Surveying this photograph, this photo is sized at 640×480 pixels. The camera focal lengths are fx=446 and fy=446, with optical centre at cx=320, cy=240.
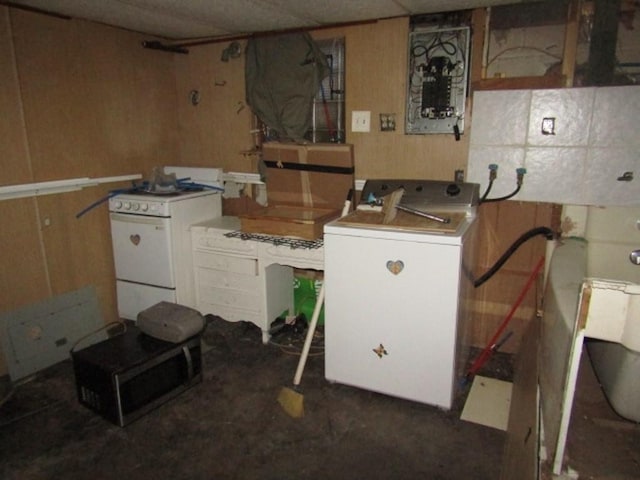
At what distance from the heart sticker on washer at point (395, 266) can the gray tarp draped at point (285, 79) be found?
4.22 feet

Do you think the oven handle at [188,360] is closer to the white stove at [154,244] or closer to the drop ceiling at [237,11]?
the white stove at [154,244]

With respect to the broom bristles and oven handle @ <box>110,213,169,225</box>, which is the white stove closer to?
oven handle @ <box>110,213,169,225</box>

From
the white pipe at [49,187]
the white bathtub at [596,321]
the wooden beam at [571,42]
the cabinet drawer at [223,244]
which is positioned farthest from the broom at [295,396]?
the white pipe at [49,187]

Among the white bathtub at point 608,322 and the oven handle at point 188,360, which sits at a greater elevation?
the white bathtub at point 608,322

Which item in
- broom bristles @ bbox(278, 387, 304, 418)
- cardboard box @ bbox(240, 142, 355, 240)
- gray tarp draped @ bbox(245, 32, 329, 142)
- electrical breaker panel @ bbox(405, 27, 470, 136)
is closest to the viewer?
broom bristles @ bbox(278, 387, 304, 418)

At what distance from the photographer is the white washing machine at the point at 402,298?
2.02 meters

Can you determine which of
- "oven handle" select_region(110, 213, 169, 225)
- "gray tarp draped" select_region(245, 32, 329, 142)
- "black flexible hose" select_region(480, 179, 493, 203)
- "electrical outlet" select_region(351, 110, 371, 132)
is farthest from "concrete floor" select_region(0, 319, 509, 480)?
"gray tarp draped" select_region(245, 32, 329, 142)

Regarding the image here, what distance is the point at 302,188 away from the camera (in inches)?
116

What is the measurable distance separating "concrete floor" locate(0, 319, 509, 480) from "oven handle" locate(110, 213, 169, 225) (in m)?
0.99

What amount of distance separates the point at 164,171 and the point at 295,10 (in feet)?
4.98

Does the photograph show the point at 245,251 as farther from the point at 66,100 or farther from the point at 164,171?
the point at 66,100

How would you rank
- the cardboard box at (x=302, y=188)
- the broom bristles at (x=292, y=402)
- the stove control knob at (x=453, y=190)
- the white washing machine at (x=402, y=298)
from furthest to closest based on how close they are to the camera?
1. the cardboard box at (x=302, y=188)
2. the stove control knob at (x=453, y=190)
3. the broom bristles at (x=292, y=402)
4. the white washing machine at (x=402, y=298)

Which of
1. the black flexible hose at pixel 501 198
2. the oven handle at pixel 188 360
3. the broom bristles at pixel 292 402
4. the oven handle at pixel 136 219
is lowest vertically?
the broom bristles at pixel 292 402

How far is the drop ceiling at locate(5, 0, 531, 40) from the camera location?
2.33m
